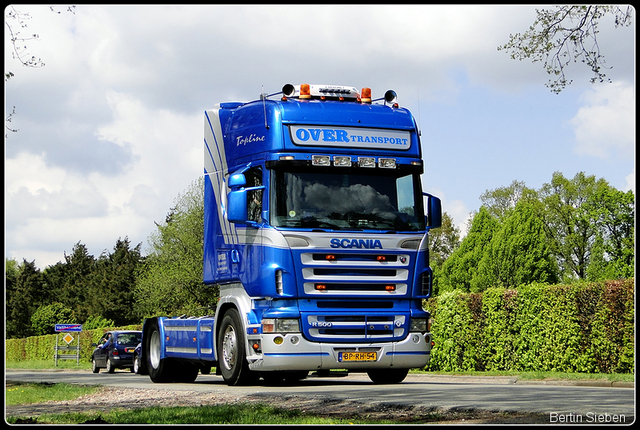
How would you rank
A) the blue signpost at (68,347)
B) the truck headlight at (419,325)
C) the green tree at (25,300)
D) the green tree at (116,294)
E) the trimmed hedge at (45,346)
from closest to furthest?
the truck headlight at (419,325)
the blue signpost at (68,347)
the trimmed hedge at (45,346)
the green tree at (116,294)
the green tree at (25,300)

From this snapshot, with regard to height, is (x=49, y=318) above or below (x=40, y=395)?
above

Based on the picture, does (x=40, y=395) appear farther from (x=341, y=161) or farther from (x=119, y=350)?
(x=119, y=350)

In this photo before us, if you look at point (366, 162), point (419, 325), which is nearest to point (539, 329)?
point (419, 325)

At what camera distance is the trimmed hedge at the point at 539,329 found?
846 inches

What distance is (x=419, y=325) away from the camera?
1369cm

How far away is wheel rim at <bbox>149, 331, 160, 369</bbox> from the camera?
17.7 metres

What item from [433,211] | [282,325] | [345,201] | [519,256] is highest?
[519,256]

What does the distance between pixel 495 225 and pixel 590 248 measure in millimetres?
7249

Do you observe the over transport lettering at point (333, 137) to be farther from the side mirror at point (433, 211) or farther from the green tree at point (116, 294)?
the green tree at point (116, 294)

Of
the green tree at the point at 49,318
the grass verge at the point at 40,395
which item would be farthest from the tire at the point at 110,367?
the green tree at the point at 49,318

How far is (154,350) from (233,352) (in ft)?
15.2

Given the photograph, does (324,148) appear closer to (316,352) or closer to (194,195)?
(316,352)

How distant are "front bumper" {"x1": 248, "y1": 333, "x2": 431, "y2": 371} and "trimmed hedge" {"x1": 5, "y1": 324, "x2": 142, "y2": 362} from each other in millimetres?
31873

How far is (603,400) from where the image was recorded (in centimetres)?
1116
